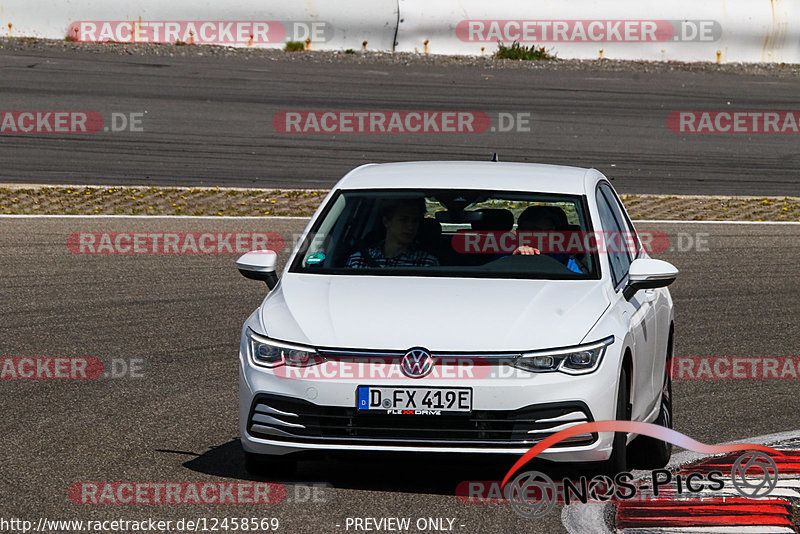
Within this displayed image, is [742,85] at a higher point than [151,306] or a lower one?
higher

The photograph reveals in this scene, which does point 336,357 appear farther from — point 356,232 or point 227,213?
point 227,213

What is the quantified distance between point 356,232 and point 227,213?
9825mm

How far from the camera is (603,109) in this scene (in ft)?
75.3

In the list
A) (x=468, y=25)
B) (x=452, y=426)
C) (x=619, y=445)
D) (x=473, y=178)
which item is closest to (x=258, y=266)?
(x=473, y=178)

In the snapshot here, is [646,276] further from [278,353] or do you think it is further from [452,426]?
[278,353]

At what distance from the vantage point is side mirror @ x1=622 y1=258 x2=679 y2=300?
6.50m

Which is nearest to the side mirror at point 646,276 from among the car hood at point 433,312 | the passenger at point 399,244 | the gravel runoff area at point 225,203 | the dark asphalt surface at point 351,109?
the car hood at point 433,312

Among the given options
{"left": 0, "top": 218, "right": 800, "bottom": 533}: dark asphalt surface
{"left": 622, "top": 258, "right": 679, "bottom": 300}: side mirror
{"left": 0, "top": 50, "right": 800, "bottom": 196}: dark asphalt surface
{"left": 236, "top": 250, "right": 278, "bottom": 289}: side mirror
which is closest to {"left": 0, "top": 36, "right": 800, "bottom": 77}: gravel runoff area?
{"left": 0, "top": 50, "right": 800, "bottom": 196}: dark asphalt surface

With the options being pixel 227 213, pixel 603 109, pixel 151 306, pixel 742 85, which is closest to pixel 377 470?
pixel 151 306

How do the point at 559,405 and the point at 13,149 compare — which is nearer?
the point at 559,405

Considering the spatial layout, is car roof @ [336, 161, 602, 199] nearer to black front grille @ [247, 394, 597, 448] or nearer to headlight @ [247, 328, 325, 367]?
headlight @ [247, 328, 325, 367]

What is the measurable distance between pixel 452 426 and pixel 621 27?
22.1 meters

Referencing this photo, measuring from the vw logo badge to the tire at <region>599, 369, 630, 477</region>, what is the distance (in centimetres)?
85

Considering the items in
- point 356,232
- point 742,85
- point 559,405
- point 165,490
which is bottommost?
point 165,490
